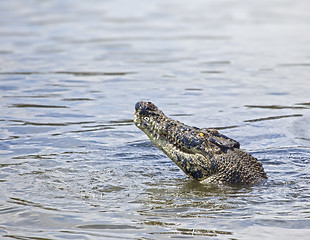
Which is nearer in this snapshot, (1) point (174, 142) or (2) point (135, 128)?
(1) point (174, 142)

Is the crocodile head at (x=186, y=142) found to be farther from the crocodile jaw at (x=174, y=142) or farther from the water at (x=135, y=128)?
the water at (x=135, y=128)

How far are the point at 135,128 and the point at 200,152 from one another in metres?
3.01

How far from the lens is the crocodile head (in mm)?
7094

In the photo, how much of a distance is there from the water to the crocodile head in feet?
0.76

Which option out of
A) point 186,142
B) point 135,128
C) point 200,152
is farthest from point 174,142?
point 135,128

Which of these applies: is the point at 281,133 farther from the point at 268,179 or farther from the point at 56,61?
the point at 56,61

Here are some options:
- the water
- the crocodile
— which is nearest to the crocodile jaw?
the crocodile

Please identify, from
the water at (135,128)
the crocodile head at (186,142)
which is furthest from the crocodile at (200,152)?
the water at (135,128)

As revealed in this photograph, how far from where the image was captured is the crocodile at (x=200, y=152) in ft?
23.3

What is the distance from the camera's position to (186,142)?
711 cm

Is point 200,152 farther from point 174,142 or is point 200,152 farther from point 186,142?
point 174,142

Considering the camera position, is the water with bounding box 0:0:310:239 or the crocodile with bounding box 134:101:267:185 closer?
the water with bounding box 0:0:310:239

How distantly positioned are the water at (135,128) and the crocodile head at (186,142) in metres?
0.23

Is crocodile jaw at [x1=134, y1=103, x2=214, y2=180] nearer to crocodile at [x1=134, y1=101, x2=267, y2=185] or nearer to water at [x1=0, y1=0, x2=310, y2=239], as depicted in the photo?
crocodile at [x1=134, y1=101, x2=267, y2=185]
